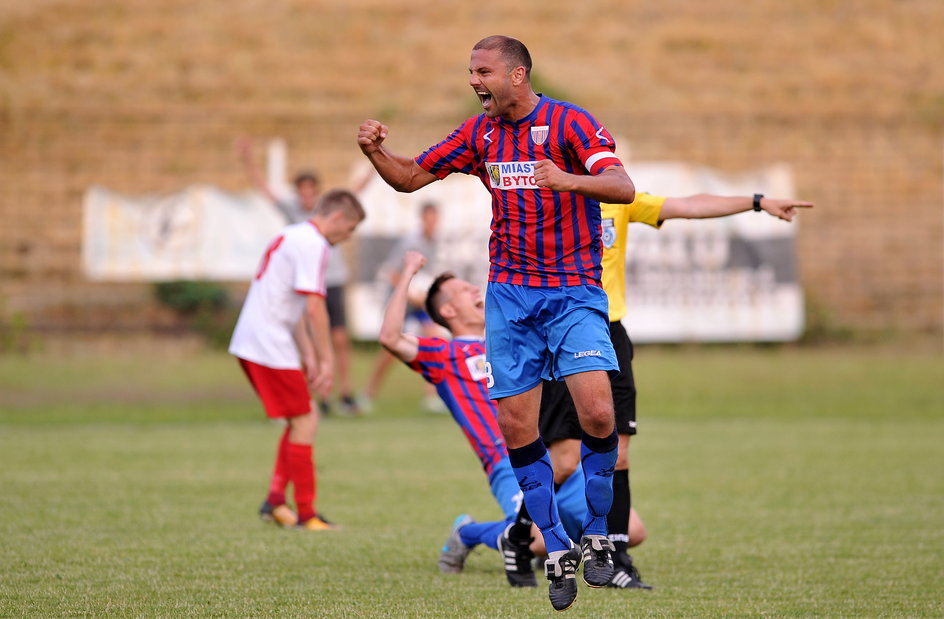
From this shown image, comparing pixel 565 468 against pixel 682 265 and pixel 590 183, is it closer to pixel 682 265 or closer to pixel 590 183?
pixel 590 183

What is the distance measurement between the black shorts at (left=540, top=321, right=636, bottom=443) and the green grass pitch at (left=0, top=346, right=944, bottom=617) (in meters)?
0.77

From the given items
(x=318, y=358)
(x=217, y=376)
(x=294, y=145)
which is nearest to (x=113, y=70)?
(x=294, y=145)

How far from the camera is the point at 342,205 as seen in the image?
7.13 m

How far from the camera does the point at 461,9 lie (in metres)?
30.2

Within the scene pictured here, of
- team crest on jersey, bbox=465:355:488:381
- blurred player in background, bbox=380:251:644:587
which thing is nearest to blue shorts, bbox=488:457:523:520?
blurred player in background, bbox=380:251:644:587

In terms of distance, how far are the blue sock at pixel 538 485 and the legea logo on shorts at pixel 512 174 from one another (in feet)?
3.62

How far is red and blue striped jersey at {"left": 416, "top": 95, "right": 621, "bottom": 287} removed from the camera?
4781 millimetres

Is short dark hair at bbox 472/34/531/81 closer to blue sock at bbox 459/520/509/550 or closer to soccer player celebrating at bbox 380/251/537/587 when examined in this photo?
soccer player celebrating at bbox 380/251/537/587

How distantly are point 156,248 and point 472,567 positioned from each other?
47.2ft

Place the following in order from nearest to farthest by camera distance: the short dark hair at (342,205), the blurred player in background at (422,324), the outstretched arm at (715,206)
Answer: the outstretched arm at (715,206) → the short dark hair at (342,205) → the blurred player in background at (422,324)

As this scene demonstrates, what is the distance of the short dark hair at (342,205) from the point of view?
713cm

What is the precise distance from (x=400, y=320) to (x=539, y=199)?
149 centimetres

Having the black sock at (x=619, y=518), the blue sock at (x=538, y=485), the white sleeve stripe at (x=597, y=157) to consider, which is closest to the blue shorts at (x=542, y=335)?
the blue sock at (x=538, y=485)

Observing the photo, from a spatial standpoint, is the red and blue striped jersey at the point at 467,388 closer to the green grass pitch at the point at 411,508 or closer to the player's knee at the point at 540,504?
the green grass pitch at the point at 411,508
